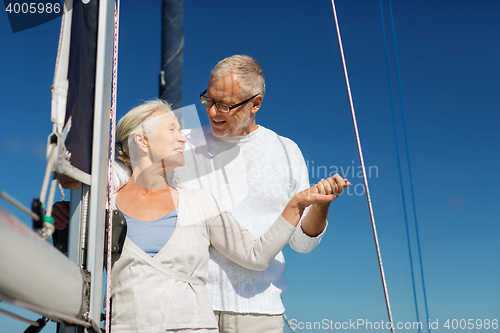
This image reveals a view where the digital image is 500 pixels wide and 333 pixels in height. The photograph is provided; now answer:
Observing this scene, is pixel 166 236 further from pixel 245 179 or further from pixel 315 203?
pixel 245 179

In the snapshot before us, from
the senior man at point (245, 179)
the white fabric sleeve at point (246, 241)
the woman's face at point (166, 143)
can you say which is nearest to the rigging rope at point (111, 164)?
the woman's face at point (166, 143)

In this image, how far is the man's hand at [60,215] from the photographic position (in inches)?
43.6

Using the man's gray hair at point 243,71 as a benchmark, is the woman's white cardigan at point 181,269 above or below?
below

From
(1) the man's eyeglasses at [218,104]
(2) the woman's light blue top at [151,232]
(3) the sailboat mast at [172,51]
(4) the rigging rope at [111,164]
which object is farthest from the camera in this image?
(3) the sailboat mast at [172,51]

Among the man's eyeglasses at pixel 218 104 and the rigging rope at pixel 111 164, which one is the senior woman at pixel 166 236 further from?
the man's eyeglasses at pixel 218 104

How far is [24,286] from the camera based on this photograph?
71cm

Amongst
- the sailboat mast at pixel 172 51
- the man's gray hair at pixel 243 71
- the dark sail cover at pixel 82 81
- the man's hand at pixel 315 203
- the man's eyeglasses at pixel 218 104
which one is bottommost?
the man's hand at pixel 315 203

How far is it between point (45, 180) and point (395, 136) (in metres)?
2.20

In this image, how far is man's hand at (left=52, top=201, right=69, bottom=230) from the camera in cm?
111

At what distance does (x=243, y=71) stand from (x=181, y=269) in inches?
37.5

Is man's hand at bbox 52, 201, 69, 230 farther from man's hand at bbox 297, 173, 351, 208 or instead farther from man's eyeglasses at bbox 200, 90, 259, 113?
man's eyeglasses at bbox 200, 90, 259, 113

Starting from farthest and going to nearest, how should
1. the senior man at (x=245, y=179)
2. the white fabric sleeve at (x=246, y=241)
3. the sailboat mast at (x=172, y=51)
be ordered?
the sailboat mast at (x=172, y=51)
the senior man at (x=245, y=179)
the white fabric sleeve at (x=246, y=241)

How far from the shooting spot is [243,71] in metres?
1.95

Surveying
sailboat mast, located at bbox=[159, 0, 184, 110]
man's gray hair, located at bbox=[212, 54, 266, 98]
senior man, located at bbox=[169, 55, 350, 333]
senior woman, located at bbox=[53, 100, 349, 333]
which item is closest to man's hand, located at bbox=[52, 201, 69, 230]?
senior woman, located at bbox=[53, 100, 349, 333]
